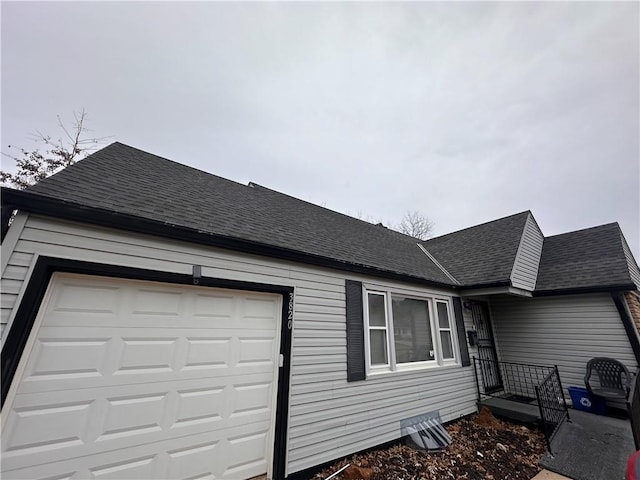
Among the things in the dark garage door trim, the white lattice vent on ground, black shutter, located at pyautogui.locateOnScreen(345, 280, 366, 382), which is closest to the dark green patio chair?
the white lattice vent on ground

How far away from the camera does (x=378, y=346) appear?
477cm

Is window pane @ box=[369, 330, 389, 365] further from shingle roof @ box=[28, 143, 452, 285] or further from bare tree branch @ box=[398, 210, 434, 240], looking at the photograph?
bare tree branch @ box=[398, 210, 434, 240]

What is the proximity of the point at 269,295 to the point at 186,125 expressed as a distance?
24.5ft

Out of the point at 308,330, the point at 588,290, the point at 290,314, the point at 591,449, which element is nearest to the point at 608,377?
the point at 588,290

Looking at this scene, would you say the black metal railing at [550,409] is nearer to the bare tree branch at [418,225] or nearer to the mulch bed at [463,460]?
the mulch bed at [463,460]

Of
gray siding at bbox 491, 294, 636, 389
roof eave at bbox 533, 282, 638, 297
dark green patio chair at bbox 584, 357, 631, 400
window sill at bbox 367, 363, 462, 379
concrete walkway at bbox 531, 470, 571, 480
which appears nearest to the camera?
concrete walkway at bbox 531, 470, 571, 480

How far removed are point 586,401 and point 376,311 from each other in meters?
5.50

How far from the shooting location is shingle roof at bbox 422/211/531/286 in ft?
Answer: 21.9

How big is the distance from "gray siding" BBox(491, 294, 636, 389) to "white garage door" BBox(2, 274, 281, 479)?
7.50 meters

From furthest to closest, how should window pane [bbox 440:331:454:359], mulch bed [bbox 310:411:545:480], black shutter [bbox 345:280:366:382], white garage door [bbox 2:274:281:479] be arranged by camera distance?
window pane [bbox 440:331:454:359] < black shutter [bbox 345:280:366:382] < mulch bed [bbox 310:411:545:480] < white garage door [bbox 2:274:281:479]

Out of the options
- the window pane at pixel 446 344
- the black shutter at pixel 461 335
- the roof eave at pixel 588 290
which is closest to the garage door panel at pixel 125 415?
the window pane at pixel 446 344

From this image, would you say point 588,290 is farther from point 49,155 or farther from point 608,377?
point 49,155

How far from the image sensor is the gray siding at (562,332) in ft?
19.4

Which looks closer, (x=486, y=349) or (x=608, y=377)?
(x=608, y=377)
